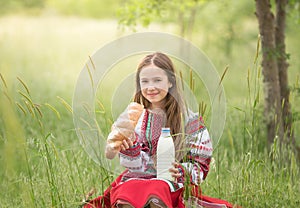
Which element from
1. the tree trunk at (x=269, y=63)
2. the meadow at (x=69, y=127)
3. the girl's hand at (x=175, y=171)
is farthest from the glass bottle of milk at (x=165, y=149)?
the tree trunk at (x=269, y=63)

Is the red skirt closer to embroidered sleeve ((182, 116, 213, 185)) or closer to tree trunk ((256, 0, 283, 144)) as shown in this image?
embroidered sleeve ((182, 116, 213, 185))

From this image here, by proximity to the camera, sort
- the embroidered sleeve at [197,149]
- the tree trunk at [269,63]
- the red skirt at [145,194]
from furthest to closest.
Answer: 1. the tree trunk at [269,63]
2. the embroidered sleeve at [197,149]
3. the red skirt at [145,194]

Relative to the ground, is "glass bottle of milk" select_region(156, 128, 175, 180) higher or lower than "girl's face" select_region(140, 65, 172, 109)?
lower

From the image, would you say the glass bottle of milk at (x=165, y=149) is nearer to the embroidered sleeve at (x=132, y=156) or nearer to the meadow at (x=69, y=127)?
the embroidered sleeve at (x=132, y=156)

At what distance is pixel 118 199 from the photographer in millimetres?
2342

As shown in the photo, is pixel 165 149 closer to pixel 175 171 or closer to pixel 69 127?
pixel 175 171

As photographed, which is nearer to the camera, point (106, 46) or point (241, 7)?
point (106, 46)

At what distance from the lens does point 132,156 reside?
237 centimetres

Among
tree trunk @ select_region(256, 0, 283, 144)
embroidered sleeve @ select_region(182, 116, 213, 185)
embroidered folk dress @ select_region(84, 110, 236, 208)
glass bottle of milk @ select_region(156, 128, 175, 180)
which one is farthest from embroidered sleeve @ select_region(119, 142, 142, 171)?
tree trunk @ select_region(256, 0, 283, 144)

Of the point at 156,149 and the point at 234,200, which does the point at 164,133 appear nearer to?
the point at 156,149

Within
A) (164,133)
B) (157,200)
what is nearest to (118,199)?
(157,200)

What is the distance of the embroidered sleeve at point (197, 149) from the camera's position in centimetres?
240

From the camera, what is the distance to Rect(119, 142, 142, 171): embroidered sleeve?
7.76 ft

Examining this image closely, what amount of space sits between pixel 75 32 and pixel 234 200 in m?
14.8
